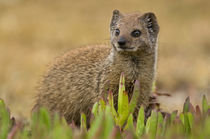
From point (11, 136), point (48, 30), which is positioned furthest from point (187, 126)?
point (48, 30)

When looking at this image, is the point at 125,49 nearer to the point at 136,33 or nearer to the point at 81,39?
the point at 136,33

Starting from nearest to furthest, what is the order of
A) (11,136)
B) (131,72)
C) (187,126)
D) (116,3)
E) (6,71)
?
(11,136)
(187,126)
(131,72)
(6,71)
(116,3)

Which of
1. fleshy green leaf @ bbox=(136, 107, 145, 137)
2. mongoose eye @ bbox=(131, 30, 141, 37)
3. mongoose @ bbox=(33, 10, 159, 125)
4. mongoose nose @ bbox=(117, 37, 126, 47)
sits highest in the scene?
mongoose eye @ bbox=(131, 30, 141, 37)

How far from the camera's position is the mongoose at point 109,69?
3553mm

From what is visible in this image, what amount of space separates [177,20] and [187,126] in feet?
28.7

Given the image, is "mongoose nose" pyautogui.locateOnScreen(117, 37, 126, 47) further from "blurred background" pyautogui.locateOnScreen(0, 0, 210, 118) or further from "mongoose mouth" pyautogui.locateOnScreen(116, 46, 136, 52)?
"blurred background" pyautogui.locateOnScreen(0, 0, 210, 118)

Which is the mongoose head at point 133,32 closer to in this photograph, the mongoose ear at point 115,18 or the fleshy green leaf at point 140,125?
the mongoose ear at point 115,18

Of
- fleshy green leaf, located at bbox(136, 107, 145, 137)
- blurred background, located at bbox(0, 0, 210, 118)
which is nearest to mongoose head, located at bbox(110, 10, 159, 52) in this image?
blurred background, located at bbox(0, 0, 210, 118)

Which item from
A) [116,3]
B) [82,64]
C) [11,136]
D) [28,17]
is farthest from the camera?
[116,3]

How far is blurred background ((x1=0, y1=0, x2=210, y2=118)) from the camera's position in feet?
19.9

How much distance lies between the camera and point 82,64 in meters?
4.01

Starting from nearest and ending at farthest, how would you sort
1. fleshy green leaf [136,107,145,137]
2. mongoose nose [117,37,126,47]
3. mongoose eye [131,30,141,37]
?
fleshy green leaf [136,107,145,137], mongoose nose [117,37,126,47], mongoose eye [131,30,141,37]

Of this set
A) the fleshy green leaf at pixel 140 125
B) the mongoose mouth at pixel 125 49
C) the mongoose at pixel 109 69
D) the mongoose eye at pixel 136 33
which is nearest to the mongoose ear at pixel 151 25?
the mongoose at pixel 109 69

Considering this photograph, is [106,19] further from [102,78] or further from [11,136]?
[11,136]
